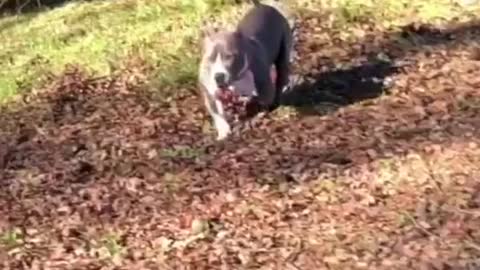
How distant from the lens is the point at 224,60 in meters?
7.36

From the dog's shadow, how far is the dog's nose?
0.65m

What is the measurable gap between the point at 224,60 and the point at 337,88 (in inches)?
44.8

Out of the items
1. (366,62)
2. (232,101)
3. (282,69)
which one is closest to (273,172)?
(232,101)

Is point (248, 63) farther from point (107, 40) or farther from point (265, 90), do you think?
point (107, 40)

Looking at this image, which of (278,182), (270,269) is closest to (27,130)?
(278,182)

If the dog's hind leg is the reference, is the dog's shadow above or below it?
below

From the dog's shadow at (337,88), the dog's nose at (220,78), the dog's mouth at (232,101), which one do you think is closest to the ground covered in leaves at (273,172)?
the dog's shadow at (337,88)

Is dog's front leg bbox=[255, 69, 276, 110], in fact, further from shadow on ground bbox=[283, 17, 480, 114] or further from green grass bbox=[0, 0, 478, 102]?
green grass bbox=[0, 0, 478, 102]

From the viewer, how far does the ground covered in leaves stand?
226 inches

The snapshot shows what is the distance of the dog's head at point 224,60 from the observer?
736 centimetres

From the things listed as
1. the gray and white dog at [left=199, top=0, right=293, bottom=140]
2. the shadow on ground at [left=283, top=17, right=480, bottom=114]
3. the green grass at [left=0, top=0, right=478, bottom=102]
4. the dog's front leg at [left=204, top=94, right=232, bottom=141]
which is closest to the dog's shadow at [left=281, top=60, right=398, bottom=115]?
the shadow on ground at [left=283, top=17, right=480, bottom=114]

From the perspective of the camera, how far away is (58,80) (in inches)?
365

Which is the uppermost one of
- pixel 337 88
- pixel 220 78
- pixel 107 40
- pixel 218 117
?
pixel 220 78

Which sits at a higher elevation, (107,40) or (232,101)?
(232,101)
